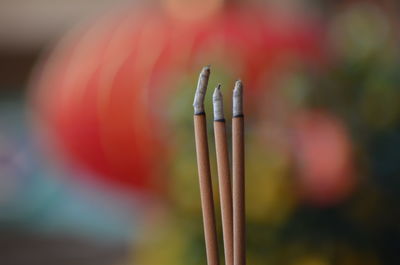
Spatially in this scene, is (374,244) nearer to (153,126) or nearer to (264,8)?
(153,126)

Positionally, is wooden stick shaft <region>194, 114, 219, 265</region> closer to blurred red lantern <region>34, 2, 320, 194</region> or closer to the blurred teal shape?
blurred red lantern <region>34, 2, 320, 194</region>

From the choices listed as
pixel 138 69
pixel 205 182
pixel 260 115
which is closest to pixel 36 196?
pixel 138 69

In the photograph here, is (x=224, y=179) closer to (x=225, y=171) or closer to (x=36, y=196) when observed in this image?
(x=225, y=171)

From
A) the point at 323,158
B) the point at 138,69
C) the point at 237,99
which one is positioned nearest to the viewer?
the point at 237,99

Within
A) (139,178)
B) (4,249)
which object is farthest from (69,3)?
(139,178)

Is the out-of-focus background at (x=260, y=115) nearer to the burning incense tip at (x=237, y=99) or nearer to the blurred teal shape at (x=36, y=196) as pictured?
the burning incense tip at (x=237, y=99)

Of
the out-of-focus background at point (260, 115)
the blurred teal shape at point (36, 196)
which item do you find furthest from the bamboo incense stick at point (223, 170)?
the blurred teal shape at point (36, 196)

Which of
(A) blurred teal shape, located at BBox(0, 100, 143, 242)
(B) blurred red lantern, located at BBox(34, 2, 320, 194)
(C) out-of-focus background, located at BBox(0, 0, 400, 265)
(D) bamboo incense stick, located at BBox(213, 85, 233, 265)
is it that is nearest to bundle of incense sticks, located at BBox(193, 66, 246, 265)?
(D) bamboo incense stick, located at BBox(213, 85, 233, 265)
